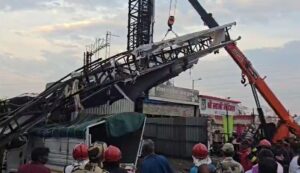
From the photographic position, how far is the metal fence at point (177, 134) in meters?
22.3

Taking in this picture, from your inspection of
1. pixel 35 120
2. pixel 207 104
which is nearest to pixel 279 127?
pixel 35 120

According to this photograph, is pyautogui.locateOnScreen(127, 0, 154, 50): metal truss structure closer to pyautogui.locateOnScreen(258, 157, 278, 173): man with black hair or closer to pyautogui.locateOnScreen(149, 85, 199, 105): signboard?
pyautogui.locateOnScreen(149, 85, 199, 105): signboard

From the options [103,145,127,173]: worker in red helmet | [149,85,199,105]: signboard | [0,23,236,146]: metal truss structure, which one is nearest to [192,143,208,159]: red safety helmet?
[103,145,127,173]: worker in red helmet

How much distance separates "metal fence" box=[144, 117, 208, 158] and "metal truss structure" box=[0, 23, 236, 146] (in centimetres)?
430

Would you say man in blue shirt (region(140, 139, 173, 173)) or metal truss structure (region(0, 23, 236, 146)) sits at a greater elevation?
metal truss structure (region(0, 23, 236, 146))

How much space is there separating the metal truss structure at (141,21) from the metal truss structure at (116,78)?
20.7 metres

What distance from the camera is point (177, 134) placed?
78.8 ft

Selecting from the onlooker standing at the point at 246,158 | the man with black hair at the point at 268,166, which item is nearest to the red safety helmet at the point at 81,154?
the man with black hair at the point at 268,166

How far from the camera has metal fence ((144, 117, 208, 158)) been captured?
879 inches

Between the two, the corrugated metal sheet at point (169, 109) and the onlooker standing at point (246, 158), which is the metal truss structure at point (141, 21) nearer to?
the corrugated metal sheet at point (169, 109)

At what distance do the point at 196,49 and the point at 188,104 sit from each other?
20.4 meters

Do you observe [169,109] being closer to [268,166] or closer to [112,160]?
[268,166]

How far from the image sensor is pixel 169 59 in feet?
61.0

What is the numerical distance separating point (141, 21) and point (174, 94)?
6.97 m
